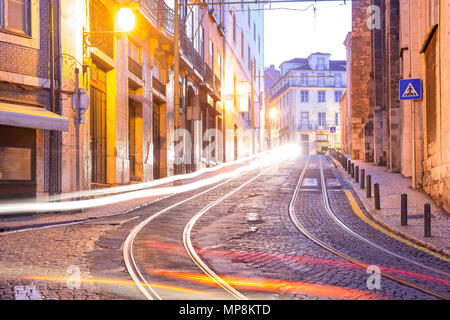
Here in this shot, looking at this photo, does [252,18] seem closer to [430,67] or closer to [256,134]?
[256,134]

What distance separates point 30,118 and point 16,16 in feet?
9.08

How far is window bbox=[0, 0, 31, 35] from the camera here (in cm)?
1210

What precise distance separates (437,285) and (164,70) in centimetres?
1926

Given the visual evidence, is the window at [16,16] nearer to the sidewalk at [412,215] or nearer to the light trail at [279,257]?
the light trail at [279,257]

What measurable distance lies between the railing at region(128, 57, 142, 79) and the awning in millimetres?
6720

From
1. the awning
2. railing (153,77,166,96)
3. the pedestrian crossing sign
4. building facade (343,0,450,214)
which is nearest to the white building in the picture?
building facade (343,0,450,214)

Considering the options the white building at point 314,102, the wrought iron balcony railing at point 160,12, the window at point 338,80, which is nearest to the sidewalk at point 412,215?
the wrought iron balcony railing at point 160,12

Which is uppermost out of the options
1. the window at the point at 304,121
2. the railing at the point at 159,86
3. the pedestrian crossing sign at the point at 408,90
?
the window at the point at 304,121

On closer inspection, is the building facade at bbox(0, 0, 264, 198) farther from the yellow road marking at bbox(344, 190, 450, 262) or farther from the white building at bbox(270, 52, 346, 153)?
the white building at bbox(270, 52, 346, 153)

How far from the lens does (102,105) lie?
16.9 meters

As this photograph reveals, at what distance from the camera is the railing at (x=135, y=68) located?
18950 mm

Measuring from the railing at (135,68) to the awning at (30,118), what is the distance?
22.0 ft

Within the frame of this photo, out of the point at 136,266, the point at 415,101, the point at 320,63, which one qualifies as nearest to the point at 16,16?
the point at 136,266

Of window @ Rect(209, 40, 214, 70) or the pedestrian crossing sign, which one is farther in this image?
window @ Rect(209, 40, 214, 70)
